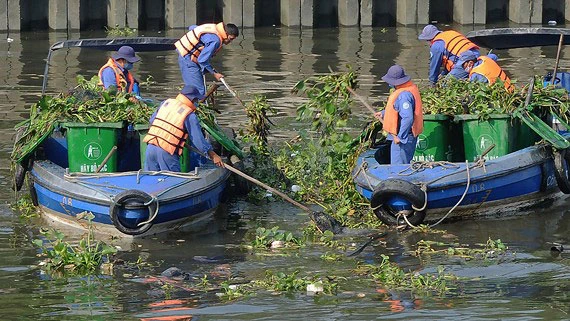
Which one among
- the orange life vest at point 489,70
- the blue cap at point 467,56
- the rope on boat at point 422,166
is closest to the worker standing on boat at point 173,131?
the rope on boat at point 422,166

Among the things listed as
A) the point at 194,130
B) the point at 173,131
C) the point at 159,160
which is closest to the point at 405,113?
the point at 194,130

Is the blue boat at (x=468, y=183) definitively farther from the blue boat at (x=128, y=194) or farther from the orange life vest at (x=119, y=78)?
the orange life vest at (x=119, y=78)

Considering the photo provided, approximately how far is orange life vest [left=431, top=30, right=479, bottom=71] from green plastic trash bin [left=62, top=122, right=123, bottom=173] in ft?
18.8

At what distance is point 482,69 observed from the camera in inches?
656

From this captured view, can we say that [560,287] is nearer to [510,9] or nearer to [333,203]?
[333,203]

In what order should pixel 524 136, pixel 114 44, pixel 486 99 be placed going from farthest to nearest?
pixel 114 44
pixel 524 136
pixel 486 99

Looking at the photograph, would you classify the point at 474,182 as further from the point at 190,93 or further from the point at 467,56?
the point at 467,56

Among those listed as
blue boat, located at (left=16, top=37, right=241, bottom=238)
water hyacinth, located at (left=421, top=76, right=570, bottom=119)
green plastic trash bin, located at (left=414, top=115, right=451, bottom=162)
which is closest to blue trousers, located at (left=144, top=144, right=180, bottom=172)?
blue boat, located at (left=16, top=37, right=241, bottom=238)

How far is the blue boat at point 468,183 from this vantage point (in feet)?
45.3

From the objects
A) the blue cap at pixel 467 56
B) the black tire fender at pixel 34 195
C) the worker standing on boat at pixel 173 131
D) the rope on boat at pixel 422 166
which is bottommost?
the black tire fender at pixel 34 195

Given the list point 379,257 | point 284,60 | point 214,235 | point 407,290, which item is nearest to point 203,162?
point 214,235

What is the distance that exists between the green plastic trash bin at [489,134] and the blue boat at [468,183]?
0.21 m

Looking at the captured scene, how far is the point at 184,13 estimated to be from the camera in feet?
93.8

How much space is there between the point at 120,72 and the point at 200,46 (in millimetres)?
1364
